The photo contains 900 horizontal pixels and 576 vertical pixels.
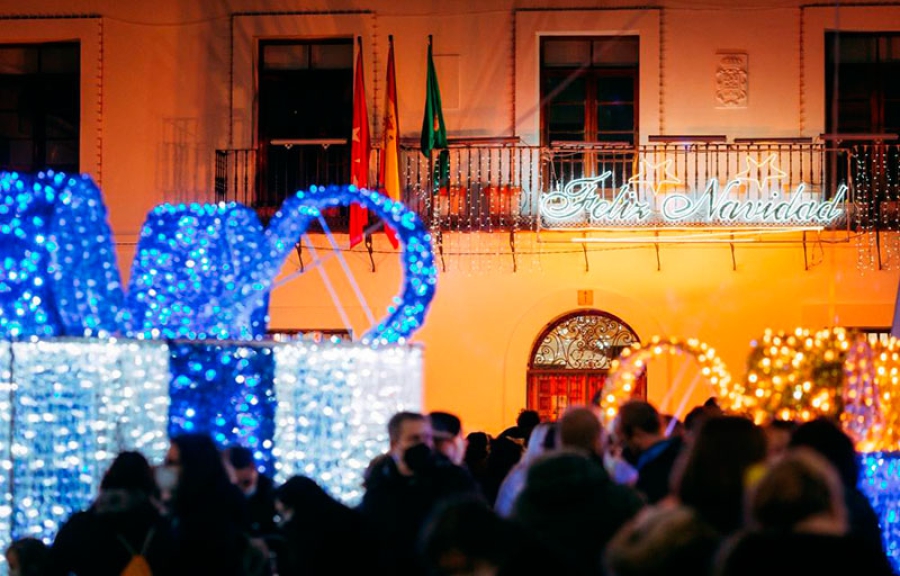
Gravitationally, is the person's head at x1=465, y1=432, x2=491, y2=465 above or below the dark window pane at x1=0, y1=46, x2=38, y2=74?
below

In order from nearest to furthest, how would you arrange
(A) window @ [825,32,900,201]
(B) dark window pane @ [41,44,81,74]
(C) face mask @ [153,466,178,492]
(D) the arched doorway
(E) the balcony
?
1. (C) face mask @ [153,466,178,492]
2. (E) the balcony
3. (D) the arched doorway
4. (A) window @ [825,32,900,201]
5. (B) dark window pane @ [41,44,81,74]

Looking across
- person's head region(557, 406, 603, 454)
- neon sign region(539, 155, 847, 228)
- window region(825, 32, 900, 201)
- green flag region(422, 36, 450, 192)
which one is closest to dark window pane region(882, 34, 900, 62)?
window region(825, 32, 900, 201)

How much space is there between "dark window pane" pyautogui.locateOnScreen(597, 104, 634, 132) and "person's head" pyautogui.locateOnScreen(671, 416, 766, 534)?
13233mm

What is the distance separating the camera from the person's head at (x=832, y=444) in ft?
20.1

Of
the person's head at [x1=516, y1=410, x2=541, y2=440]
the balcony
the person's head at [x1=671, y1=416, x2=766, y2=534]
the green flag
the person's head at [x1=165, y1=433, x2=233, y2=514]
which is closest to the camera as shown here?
Result: the person's head at [x1=671, y1=416, x2=766, y2=534]

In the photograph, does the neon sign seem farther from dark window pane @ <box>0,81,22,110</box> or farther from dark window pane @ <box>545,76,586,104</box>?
dark window pane @ <box>0,81,22,110</box>

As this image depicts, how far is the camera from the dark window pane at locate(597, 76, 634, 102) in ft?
58.6

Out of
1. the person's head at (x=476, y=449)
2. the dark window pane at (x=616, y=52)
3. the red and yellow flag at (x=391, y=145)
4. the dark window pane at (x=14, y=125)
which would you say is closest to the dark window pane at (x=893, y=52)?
the dark window pane at (x=616, y=52)

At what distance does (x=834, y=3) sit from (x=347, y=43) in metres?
6.03

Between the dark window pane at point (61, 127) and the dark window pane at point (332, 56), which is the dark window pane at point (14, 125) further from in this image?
the dark window pane at point (332, 56)

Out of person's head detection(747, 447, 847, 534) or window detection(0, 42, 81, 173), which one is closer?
person's head detection(747, 447, 847, 534)

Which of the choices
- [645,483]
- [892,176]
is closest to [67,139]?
[892,176]

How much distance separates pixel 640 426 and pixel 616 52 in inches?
428

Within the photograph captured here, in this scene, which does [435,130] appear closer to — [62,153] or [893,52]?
[62,153]
